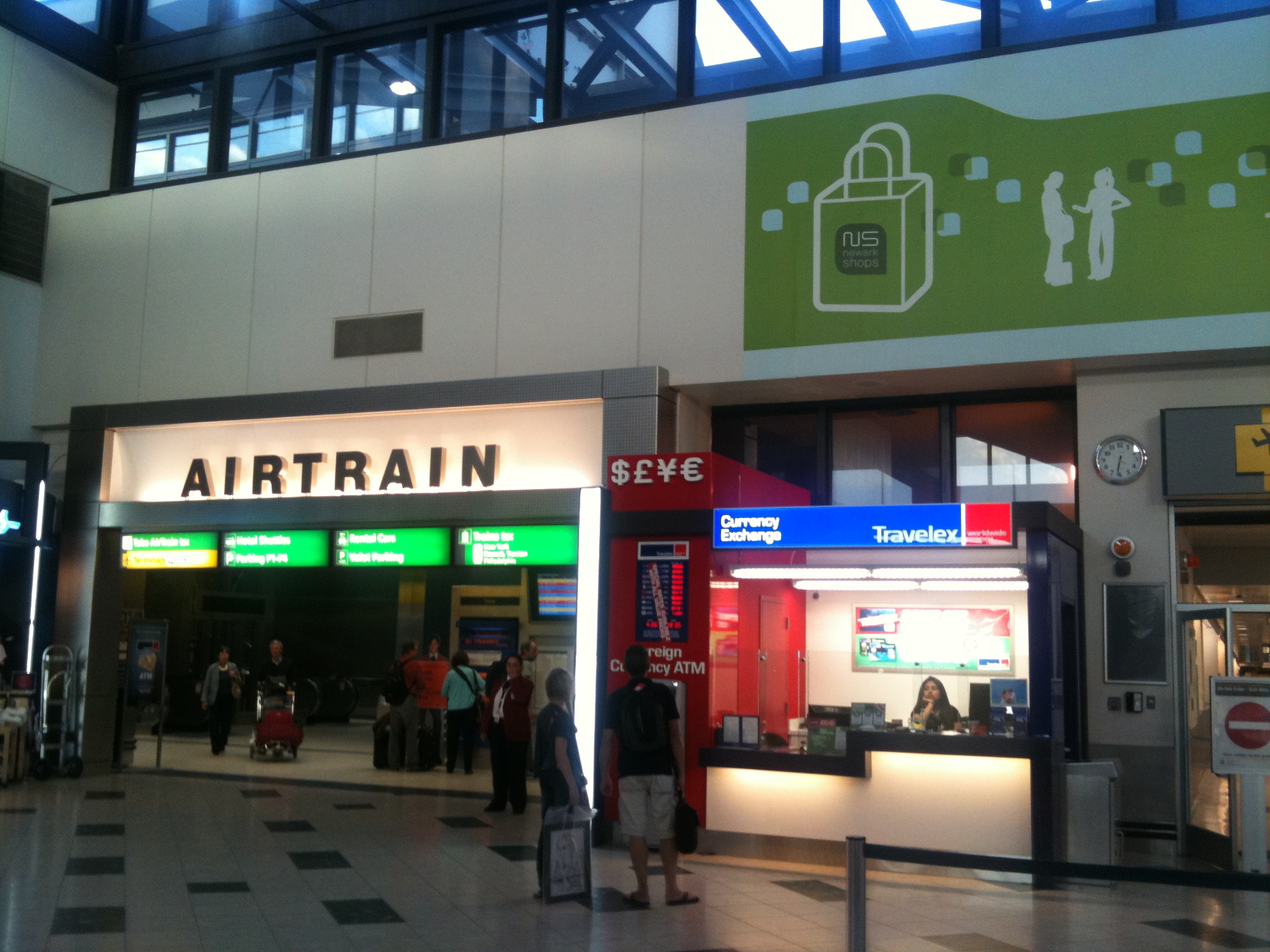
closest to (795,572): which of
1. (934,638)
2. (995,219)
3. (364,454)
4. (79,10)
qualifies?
(934,638)

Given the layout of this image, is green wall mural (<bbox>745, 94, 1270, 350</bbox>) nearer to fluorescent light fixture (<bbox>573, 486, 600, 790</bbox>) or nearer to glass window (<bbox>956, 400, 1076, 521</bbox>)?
glass window (<bbox>956, 400, 1076, 521</bbox>)

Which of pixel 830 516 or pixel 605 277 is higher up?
pixel 605 277

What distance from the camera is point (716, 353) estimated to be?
33.9ft

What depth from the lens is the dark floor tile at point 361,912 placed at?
247 inches

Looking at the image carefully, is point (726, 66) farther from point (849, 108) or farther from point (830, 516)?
point (830, 516)

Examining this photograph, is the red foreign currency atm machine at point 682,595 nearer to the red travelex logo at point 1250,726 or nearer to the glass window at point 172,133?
the red travelex logo at point 1250,726

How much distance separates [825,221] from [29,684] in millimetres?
8610

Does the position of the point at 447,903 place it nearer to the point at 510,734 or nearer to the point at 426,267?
the point at 510,734

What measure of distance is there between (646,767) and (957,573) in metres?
3.29

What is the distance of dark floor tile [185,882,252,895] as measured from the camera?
6.95 meters

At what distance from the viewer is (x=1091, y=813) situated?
25.9 feet

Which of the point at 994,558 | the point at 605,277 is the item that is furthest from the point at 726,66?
the point at 994,558

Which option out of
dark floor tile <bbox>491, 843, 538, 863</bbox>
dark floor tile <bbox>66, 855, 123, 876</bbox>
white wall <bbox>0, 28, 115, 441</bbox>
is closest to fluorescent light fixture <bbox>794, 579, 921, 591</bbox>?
dark floor tile <bbox>491, 843, 538, 863</bbox>

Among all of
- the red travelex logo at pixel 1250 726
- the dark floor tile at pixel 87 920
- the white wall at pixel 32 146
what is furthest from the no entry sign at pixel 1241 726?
the white wall at pixel 32 146
